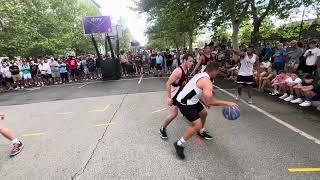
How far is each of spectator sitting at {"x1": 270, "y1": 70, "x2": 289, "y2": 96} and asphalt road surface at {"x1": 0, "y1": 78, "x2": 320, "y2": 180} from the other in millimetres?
927

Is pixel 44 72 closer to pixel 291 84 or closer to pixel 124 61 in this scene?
pixel 124 61

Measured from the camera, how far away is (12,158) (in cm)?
615

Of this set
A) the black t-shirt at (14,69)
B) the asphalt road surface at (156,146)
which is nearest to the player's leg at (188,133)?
the asphalt road surface at (156,146)

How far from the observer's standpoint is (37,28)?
116 ft

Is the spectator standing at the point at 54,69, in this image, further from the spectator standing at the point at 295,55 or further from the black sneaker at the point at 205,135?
the black sneaker at the point at 205,135

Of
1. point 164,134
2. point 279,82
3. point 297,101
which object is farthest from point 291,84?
point 164,134

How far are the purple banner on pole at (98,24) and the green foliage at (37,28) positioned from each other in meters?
8.78

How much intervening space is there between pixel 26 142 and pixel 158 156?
10.7 feet

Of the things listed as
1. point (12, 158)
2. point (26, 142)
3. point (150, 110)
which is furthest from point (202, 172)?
point (150, 110)

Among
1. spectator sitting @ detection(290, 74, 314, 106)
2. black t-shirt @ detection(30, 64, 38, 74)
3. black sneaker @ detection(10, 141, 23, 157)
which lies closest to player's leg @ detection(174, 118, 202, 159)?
black sneaker @ detection(10, 141, 23, 157)

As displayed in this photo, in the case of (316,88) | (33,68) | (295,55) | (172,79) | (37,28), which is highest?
(37,28)

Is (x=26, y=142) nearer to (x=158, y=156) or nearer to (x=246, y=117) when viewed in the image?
(x=158, y=156)

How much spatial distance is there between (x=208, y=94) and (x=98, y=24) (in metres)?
18.0

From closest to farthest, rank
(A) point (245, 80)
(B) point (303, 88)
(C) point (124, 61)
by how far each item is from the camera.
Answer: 1. (B) point (303, 88)
2. (A) point (245, 80)
3. (C) point (124, 61)
